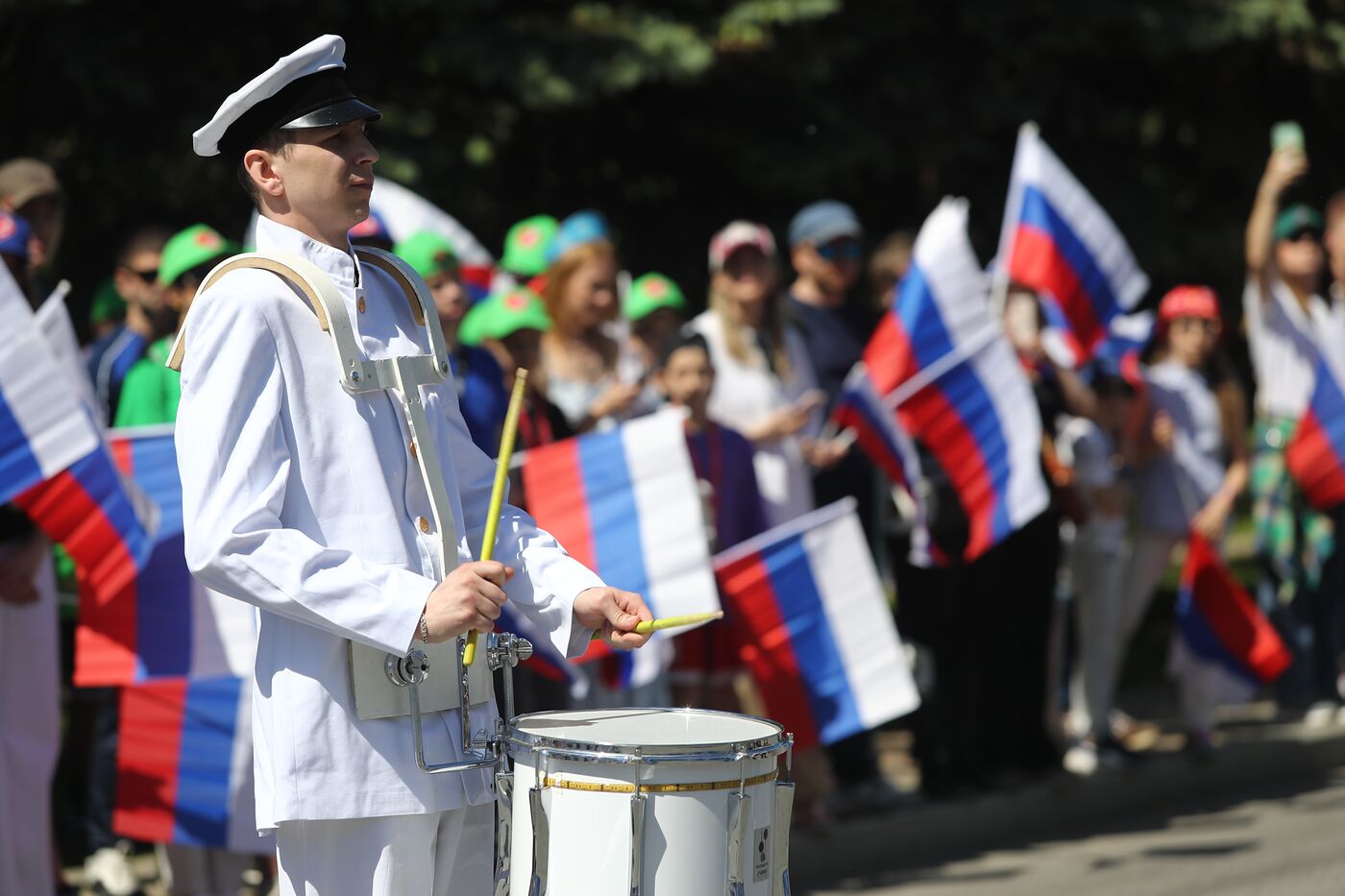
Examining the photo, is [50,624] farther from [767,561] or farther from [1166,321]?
[1166,321]

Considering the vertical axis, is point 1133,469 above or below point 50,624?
above

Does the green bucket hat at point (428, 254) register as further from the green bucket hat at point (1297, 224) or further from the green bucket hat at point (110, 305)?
the green bucket hat at point (1297, 224)

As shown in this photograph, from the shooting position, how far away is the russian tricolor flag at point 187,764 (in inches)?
240

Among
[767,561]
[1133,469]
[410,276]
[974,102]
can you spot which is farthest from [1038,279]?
[410,276]

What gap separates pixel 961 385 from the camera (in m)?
7.78

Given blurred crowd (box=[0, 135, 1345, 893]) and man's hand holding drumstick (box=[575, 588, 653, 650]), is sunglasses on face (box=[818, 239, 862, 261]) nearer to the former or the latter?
blurred crowd (box=[0, 135, 1345, 893])

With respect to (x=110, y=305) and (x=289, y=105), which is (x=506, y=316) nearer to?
(x=110, y=305)

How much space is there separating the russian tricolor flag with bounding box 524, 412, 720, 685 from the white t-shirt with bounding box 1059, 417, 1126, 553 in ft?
8.40

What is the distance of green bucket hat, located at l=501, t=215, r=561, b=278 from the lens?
8797mm

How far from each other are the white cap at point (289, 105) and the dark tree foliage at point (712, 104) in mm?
6185

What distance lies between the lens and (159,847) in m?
6.48

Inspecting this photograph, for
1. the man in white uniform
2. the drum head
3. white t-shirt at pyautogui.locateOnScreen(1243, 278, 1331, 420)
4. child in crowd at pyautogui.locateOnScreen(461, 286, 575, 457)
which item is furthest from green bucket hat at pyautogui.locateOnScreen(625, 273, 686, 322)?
the man in white uniform

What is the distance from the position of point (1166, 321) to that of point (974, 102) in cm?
283

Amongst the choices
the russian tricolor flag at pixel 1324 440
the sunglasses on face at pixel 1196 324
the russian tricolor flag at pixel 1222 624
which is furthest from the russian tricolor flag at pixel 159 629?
the russian tricolor flag at pixel 1324 440
